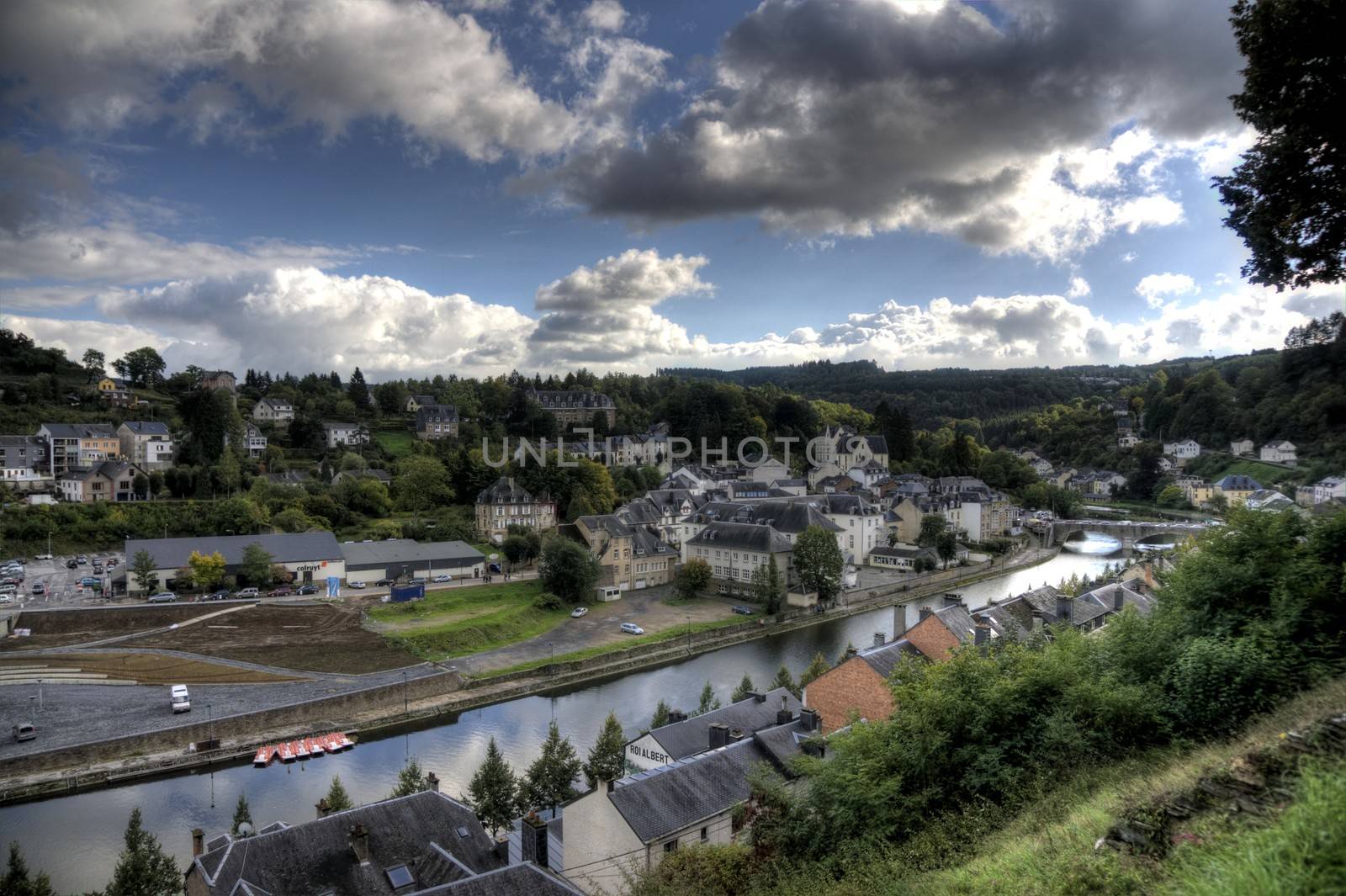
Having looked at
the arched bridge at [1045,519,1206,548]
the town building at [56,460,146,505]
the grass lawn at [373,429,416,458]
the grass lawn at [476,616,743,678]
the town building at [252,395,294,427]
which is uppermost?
the town building at [252,395,294,427]

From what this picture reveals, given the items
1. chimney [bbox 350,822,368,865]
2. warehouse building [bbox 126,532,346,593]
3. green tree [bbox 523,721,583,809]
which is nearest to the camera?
chimney [bbox 350,822,368,865]

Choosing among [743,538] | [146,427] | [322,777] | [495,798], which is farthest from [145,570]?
[743,538]

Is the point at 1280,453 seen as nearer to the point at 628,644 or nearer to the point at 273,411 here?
the point at 628,644

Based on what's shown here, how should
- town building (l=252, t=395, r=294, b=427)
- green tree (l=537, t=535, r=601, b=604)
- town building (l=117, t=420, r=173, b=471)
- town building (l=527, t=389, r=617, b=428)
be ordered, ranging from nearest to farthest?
1. green tree (l=537, t=535, r=601, b=604)
2. town building (l=117, t=420, r=173, b=471)
3. town building (l=252, t=395, r=294, b=427)
4. town building (l=527, t=389, r=617, b=428)

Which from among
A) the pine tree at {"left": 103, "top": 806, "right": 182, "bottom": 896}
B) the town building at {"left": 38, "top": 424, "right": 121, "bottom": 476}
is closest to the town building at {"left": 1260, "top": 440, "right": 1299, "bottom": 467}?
the pine tree at {"left": 103, "top": 806, "right": 182, "bottom": 896}

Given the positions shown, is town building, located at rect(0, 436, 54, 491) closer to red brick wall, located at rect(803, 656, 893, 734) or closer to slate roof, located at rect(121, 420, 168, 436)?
slate roof, located at rect(121, 420, 168, 436)

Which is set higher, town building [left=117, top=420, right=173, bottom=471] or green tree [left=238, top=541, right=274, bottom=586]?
town building [left=117, top=420, right=173, bottom=471]

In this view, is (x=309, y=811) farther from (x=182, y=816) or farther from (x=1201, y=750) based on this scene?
(x=1201, y=750)
